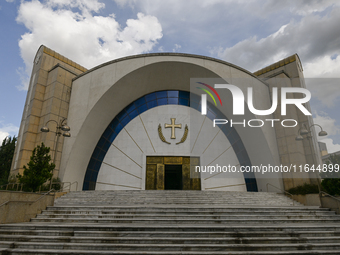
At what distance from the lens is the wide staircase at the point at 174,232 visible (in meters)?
5.05

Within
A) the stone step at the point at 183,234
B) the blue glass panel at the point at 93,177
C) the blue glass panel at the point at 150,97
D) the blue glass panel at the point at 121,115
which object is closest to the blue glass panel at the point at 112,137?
the blue glass panel at the point at 121,115

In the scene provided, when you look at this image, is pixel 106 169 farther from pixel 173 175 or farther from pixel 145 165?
pixel 173 175

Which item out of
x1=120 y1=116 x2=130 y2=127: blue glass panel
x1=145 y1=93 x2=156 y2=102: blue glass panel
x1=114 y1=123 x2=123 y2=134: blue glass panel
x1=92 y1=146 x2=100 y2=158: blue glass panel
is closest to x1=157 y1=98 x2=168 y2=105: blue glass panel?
x1=145 y1=93 x2=156 y2=102: blue glass panel

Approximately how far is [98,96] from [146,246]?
13.5 metres

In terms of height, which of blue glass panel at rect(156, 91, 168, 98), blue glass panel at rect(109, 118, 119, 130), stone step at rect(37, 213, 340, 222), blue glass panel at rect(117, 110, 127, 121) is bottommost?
stone step at rect(37, 213, 340, 222)

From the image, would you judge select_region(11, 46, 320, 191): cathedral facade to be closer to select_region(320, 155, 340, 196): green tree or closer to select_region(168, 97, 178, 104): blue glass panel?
select_region(168, 97, 178, 104): blue glass panel

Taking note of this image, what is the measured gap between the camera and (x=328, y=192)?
941cm

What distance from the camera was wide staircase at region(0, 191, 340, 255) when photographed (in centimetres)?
505

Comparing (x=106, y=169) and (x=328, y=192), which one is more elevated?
(x=106, y=169)

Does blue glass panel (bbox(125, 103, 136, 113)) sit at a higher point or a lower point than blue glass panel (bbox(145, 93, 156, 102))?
lower

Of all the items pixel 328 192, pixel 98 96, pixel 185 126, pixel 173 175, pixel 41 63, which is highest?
pixel 41 63

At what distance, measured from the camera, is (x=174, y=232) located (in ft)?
18.7

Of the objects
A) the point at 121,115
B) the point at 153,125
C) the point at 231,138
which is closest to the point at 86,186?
the point at 121,115

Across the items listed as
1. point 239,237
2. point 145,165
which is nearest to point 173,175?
point 145,165
